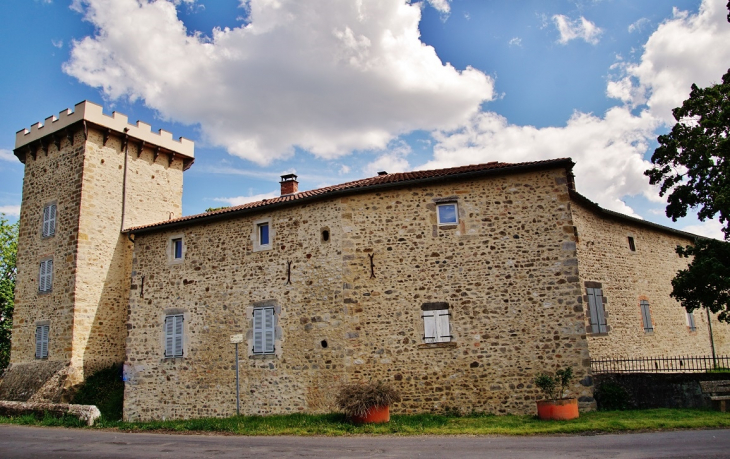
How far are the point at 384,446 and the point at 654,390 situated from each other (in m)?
7.37

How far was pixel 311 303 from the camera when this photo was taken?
1456 cm

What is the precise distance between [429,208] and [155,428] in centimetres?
957

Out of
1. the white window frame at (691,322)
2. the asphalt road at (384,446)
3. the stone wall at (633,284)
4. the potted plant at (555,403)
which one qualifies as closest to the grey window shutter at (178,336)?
the asphalt road at (384,446)

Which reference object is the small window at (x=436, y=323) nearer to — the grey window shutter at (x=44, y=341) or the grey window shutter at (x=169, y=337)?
the grey window shutter at (x=169, y=337)

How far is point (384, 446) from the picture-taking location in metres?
9.67

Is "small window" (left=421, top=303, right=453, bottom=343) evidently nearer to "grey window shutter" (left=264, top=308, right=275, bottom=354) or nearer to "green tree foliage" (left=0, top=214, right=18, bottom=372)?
"grey window shutter" (left=264, top=308, right=275, bottom=354)

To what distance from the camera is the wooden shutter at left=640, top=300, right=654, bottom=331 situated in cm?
1867

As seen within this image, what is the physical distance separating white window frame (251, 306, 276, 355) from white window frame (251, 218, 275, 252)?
71.2 inches

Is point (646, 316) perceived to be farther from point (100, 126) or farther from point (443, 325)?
point (100, 126)

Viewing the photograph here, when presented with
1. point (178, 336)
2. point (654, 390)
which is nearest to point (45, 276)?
point (178, 336)

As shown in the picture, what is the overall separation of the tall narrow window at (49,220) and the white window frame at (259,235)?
9.75m

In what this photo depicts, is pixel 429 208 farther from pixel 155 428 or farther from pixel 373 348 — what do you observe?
pixel 155 428

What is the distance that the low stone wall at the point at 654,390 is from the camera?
40.4ft

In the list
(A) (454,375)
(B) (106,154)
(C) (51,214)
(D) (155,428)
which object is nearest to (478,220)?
(A) (454,375)
